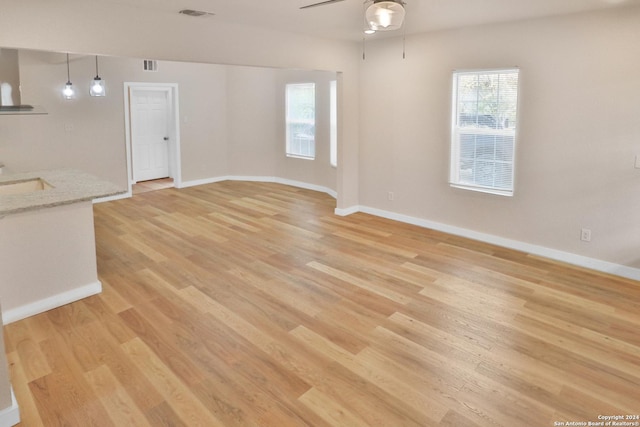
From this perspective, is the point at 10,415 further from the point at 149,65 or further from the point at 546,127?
the point at 149,65

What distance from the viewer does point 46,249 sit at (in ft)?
11.2

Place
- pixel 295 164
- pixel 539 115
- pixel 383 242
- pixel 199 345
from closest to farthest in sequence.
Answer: pixel 199 345 < pixel 539 115 < pixel 383 242 < pixel 295 164

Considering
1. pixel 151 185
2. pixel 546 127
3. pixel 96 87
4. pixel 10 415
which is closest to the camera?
pixel 10 415

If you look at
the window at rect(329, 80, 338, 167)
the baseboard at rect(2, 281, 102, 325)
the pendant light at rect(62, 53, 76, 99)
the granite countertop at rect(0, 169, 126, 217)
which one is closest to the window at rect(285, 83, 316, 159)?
the window at rect(329, 80, 338, 167)

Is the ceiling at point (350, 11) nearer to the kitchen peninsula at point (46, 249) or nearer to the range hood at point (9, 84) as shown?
the range hood at point (9, 84)

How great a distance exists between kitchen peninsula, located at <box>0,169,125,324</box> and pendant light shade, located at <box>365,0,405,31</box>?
2498 mm

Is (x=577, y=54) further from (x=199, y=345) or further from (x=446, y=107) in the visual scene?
(x=199, y=345)

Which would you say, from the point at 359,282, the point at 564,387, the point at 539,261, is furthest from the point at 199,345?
the point at 539,261

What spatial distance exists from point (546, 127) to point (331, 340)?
10.4 feet

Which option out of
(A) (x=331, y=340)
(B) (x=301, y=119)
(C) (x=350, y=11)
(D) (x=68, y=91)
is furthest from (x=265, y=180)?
(A) (x=331, y=340)

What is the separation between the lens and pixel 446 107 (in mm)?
5137

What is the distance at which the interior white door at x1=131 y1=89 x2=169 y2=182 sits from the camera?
8164 millimetres

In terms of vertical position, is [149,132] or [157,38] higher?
[157,38]

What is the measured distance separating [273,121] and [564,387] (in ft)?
23.2
